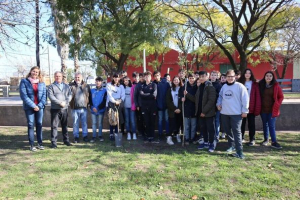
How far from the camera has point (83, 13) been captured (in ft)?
37.2

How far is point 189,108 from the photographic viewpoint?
5969 millimetres

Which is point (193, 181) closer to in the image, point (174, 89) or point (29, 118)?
point (174, 89)

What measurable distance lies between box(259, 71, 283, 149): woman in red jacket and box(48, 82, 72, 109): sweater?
4.68 meters

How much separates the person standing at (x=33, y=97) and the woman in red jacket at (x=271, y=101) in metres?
5.14

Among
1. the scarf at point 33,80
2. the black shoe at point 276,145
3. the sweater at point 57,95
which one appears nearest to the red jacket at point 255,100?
the black shoe at point 276,145

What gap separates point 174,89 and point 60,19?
7.07 metres

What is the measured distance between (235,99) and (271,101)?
129 cm

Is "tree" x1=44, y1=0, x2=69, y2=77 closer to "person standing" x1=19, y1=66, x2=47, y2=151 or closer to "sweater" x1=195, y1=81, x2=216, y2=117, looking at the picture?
"person standing" x1=19, y1=66, x2=47, y2=151

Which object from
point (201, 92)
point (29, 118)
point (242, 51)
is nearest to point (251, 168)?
point (201, 92)

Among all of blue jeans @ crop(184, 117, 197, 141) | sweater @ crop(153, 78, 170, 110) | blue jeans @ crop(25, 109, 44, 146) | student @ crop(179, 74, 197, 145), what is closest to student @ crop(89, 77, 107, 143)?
blue jeans @ crop(25, 109, 44, 146)

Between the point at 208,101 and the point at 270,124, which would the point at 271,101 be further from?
the point at 208,101

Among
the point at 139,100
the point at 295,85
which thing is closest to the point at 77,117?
the point at 139,100

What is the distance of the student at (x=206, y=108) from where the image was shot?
5418 mm

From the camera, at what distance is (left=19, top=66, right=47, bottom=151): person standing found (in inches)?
219
